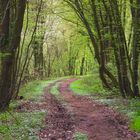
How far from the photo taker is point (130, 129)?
46.6ft

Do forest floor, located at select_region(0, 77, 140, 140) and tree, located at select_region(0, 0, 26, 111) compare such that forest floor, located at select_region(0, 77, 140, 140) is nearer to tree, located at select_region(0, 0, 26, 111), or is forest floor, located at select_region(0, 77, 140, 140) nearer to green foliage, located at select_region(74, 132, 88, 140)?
green foliage, located at select_region(74, 132, 88, 140)

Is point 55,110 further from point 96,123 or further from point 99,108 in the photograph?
point 96,123

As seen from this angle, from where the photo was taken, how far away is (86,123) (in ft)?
52.4

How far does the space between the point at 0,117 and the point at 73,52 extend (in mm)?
58440

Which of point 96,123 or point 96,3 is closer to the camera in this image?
point 96,123

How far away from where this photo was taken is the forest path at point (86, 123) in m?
13.4

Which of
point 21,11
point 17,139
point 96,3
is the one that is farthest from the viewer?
point 96,3

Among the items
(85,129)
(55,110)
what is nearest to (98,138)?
(85,129)

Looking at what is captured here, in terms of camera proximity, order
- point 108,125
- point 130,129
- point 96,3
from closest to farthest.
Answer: point 130,129 → point 108,125 → point 96,3

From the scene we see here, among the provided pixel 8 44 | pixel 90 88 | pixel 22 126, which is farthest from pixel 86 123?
pixel 90 88

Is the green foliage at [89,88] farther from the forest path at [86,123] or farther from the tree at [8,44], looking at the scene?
the tree at [8,44]

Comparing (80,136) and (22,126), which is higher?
(22,126)

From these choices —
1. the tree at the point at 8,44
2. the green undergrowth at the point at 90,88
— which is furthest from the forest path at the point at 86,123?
the green undergrowth at the point at 90,88

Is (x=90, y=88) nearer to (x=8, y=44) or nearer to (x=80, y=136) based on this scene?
(x=8, y=44)
